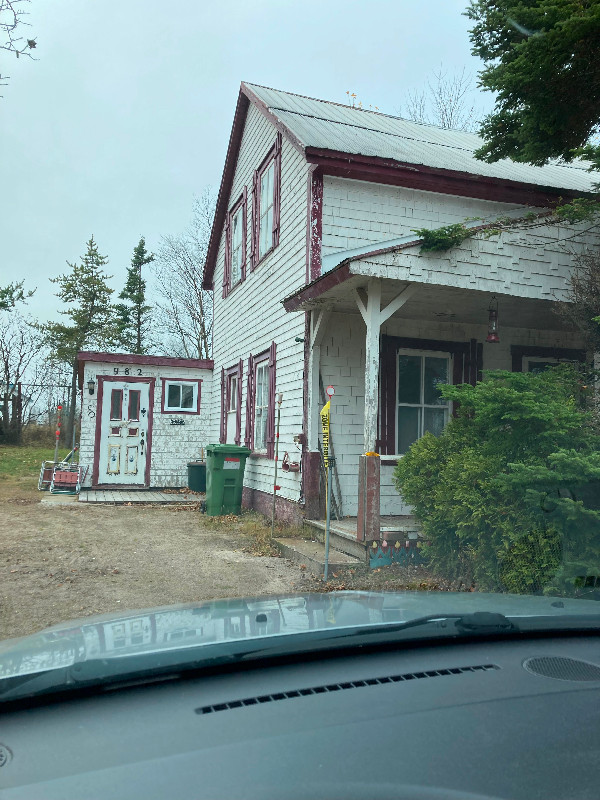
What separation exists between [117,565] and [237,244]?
8.85m

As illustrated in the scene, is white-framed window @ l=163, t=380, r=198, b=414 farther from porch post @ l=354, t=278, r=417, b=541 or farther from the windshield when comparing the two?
porch post @ l=354, t=278, r=417, b=541

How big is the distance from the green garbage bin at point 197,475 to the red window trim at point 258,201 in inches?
182

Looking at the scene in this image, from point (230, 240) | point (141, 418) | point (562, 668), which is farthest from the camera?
point (141, 418)

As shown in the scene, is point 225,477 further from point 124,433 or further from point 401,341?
point 124,433

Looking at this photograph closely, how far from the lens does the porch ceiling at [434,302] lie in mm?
8086

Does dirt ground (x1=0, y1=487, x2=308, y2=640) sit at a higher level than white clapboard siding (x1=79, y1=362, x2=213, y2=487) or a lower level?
lower

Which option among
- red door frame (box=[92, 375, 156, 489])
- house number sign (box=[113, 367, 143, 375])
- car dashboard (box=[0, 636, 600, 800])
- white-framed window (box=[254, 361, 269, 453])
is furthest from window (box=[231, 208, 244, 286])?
car dashboard (box=[0, 636, 600, 800])

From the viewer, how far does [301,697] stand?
178 centimetres

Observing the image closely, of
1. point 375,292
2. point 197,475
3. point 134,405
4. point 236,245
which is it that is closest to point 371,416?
point 375,292

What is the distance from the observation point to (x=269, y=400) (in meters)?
11.8

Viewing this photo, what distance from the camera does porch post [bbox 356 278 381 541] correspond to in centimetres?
762

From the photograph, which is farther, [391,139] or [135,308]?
[135,308]

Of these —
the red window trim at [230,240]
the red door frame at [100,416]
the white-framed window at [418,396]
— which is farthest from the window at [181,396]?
the white-framed window at [418,396]

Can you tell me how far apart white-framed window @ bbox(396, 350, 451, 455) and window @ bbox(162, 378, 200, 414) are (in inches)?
294
